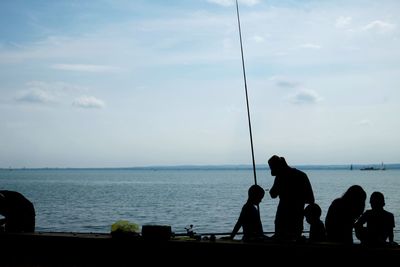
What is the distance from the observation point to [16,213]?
660 centimetres

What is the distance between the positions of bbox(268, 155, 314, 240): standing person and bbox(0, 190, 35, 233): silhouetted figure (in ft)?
10.7

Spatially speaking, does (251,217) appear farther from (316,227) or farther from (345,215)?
(345,215)

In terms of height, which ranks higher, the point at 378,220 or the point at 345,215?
the point at 345,215

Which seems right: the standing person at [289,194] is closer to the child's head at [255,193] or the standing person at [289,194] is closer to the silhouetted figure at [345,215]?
the child's head at [255,193]

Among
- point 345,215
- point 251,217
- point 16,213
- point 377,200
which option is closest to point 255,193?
point 251,217

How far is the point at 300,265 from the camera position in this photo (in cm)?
492

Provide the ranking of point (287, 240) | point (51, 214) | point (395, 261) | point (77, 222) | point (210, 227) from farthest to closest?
point (51, 214) < point (77, 222) < point (210, 227) < point (287, 240) < point (395, 261)

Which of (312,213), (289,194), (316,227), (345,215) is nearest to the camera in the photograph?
(345,215)

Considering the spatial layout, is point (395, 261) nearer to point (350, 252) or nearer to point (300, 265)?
point (350, 252)

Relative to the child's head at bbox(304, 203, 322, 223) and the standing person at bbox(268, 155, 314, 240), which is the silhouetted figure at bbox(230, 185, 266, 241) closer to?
the standing person at bbox(268, 155, 314, 240)

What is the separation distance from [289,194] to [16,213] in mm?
3595

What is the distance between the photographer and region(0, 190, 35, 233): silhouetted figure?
6.59 meters

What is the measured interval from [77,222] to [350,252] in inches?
1203

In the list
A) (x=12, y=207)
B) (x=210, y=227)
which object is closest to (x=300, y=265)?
(x=12, y=207)
